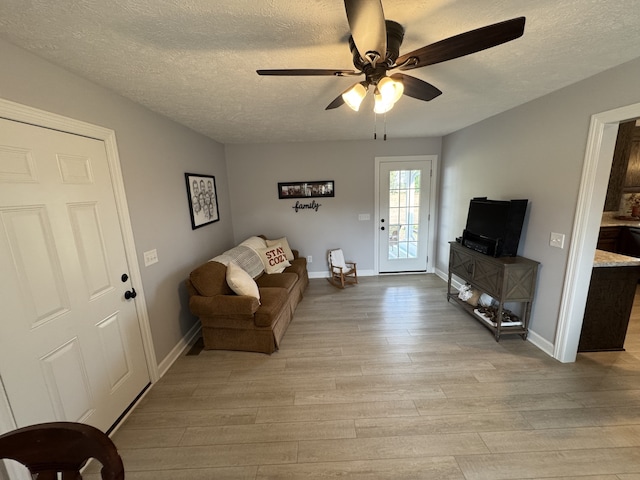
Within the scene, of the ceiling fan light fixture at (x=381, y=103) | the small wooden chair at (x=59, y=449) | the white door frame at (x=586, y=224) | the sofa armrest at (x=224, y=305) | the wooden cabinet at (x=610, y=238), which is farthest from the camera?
the wooden cabinet at (x=610, y=238)

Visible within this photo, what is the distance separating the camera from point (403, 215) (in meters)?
4.25

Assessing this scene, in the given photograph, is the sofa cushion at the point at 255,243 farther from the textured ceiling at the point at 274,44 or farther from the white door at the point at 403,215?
the white door at the point at 403,215

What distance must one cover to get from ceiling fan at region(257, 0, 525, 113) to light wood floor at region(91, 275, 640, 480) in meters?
2.06

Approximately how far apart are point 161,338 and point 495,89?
3702 millimetres

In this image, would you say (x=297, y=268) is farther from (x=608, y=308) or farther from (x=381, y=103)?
(x=608, y=308)

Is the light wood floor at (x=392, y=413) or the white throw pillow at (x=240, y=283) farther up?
the white throw pillow at (x=240, y=283)

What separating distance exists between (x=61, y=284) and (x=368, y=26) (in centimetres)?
208

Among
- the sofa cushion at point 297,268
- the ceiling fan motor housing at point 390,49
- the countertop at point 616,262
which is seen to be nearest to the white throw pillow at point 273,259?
the sofa cushion at point 297,268

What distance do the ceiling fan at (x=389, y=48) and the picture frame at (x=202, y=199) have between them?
79.8 inches

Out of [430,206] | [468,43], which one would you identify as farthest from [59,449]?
[430,206]

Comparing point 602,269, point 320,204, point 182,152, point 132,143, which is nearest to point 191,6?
point 132,143

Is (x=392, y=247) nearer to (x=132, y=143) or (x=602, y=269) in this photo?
(x=602, y=269)

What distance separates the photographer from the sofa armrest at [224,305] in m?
2.28

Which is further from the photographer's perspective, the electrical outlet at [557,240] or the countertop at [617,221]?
the countertop at [617,221]
